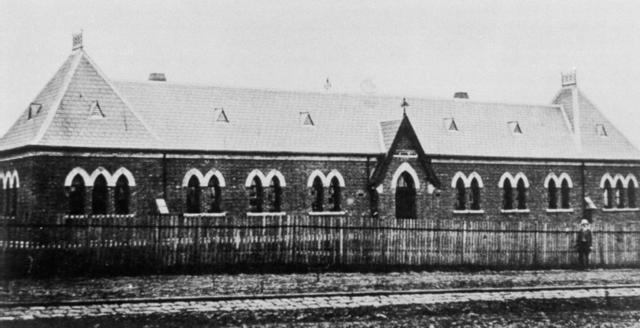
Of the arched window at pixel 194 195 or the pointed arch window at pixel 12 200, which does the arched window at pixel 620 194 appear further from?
the pointed arch window at pixel 12 200

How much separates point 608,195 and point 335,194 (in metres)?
16.8

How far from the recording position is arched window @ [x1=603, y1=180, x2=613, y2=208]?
142ft

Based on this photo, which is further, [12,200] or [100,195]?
[12,200]

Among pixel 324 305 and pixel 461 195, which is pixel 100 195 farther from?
pixel 461 195

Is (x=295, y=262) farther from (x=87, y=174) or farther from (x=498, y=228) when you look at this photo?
(x=87, y=174)

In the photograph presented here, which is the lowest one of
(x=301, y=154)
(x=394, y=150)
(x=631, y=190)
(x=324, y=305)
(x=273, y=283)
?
(x=324, y=305)

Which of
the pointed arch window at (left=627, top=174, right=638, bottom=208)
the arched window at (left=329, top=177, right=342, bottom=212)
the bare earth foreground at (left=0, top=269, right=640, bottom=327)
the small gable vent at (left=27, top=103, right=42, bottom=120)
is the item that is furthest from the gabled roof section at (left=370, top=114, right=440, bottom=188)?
the small gable vent at (left=27, top=103, right=42, bottom=120)

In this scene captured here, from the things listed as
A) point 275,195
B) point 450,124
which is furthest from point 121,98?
point 450,124

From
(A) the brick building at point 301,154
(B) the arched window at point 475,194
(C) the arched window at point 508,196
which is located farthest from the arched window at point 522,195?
(B) the arched window at point 475,194

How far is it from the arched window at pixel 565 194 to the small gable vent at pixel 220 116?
1888 cm

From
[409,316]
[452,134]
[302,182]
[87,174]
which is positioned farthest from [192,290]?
[452,134]

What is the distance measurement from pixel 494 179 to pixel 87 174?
20.7 meters

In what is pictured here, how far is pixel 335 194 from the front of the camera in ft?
120

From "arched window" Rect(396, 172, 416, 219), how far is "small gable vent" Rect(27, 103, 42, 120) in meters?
16.5
